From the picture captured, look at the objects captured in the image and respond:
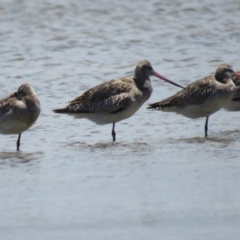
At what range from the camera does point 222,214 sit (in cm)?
655

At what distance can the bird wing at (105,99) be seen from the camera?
1004 centimetres

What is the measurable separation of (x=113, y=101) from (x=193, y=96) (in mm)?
914

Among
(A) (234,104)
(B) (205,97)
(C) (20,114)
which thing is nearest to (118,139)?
(C) (20,114)

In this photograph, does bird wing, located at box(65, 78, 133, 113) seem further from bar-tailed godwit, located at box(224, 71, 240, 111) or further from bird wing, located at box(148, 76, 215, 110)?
bar-tailed godwit, located at box(224, 71, 240, 111)

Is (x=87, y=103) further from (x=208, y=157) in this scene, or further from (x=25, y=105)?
(x=208, y=157)

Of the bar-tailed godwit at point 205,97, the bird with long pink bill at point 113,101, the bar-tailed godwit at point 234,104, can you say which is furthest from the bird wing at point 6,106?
the bar-tailed godwit at point 234,104

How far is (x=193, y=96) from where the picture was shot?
33.9ft

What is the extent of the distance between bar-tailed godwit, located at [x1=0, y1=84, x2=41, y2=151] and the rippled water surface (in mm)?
222

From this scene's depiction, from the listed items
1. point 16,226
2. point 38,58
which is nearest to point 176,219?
point 16,226

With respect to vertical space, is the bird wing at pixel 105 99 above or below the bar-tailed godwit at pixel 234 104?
above

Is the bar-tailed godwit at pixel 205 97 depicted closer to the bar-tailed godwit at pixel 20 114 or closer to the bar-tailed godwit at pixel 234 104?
the bar-tailed godwit at pixel 234 104

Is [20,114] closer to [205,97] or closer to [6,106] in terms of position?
[6,106]

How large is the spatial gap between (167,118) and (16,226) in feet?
14.8

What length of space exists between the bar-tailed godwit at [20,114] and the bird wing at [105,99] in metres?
0.76
